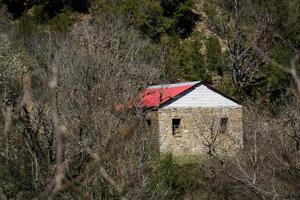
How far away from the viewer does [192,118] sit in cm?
2395

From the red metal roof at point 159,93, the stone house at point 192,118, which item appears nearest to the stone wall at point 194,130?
the stone house at point 192,118

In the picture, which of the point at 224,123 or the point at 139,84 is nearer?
the point at 139,84

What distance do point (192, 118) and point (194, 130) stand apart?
1.59ft

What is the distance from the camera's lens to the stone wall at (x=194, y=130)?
76.5 ft

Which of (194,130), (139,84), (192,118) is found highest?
(139,84)

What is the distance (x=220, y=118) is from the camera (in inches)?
956

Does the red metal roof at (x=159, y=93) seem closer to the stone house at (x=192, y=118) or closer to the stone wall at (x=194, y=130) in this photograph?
the stone house at (x=192, y=118)

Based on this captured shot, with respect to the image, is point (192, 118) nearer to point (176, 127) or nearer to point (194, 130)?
point (194, 130)

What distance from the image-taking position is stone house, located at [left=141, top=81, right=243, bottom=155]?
23266mm

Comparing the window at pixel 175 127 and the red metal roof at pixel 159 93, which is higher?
the red metal roof at pixel 159 93

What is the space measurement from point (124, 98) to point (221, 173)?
4.21 metres

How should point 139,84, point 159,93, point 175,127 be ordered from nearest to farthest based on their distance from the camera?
point 139,84 < point 159,93 < point 175,127

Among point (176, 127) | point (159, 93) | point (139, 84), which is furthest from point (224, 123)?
point (139, 84)

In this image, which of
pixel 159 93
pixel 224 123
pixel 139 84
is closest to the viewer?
pixel 139 84
